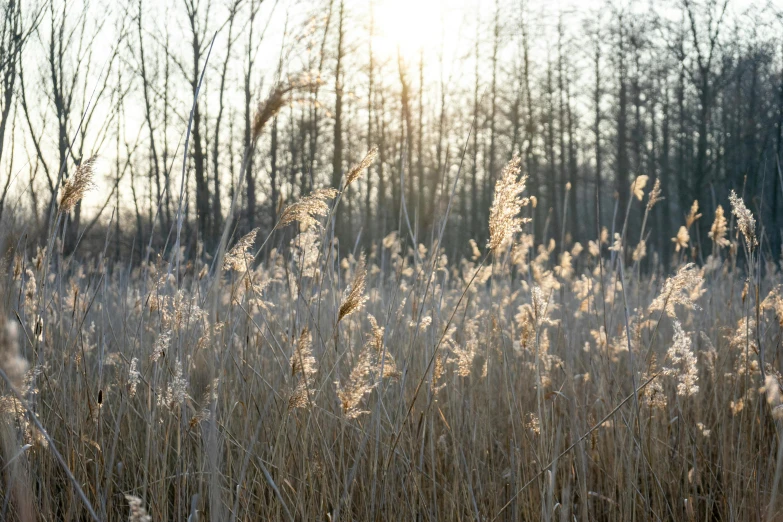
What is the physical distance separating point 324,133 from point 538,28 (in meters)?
7.16

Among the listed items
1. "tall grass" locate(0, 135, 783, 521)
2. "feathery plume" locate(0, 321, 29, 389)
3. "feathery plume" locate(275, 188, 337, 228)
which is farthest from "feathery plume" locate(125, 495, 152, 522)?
"feathery plume" locate(275, 188, 337, 228)

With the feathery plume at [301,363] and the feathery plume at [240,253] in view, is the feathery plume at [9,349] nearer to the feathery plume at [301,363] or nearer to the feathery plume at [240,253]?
the feathery plume at [301,363]

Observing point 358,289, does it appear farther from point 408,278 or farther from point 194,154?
point 194,154

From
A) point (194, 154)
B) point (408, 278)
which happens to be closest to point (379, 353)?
point (408, 278)

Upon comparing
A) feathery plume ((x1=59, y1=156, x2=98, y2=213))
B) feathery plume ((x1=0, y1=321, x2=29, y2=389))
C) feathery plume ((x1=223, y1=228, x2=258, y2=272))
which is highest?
feathery plume ((x1=59, y1=156, x2=98, y2=213))

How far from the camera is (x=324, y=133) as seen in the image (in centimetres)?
1820

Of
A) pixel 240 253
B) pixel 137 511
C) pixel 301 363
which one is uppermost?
pixel 240 253

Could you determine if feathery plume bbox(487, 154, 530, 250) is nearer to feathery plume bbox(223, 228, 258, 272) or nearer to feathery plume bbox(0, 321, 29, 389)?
feathery plume bbox(223, 228, 258, 272)

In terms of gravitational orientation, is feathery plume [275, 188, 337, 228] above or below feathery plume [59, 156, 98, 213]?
below

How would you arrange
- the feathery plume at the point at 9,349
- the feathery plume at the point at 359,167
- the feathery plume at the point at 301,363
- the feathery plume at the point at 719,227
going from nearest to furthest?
the feathery plume at the point at 9,349 < the feathery plume at the point at 301,363 < the feathery plume at the point at 359,167 < the feathery plume at the point at 719,227

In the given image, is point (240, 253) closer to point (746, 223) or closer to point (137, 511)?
point (137, 511)

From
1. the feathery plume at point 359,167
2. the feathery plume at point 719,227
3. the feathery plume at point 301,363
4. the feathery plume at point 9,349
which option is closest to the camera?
the feathery plume at point 9,349

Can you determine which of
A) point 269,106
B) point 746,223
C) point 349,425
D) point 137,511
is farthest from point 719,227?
point 137,511

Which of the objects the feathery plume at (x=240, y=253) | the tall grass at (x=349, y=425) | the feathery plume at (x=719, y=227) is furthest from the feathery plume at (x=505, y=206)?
the feathery plume at (x=719, y=227)
